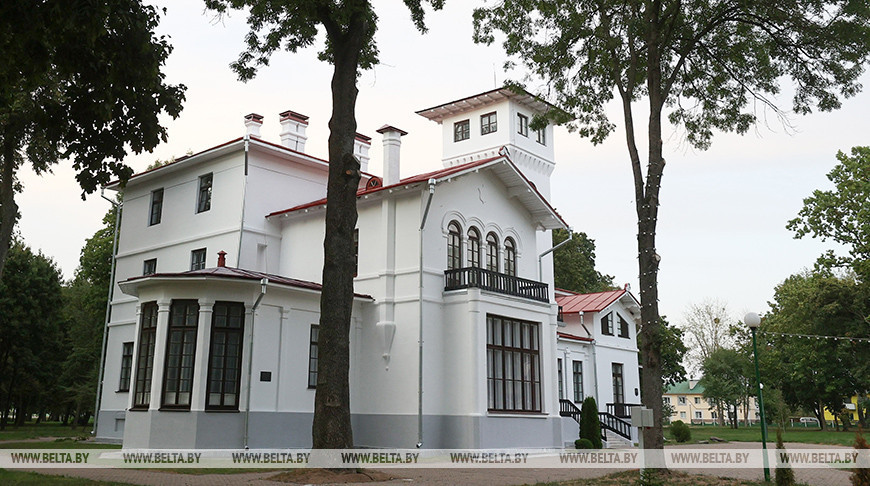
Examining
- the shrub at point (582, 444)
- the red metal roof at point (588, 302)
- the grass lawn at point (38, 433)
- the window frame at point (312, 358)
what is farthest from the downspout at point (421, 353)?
the grass lawn at point (38, 433)

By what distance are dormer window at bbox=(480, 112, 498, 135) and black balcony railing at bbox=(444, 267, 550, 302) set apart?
37.5 ft

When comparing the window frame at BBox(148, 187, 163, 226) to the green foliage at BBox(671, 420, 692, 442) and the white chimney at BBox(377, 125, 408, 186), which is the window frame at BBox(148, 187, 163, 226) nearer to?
the white chimney at BBox(377, 125, 408, 186)

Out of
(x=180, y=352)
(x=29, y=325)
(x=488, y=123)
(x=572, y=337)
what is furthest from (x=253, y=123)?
(x=29, y=325)

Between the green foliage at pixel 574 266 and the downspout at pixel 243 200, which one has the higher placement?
the green foliage at pixel 574 266

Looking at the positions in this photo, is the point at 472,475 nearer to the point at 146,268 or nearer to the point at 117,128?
the point at 117,128

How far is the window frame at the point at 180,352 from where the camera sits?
17.4m

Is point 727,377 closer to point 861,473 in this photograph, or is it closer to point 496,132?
point 496,132

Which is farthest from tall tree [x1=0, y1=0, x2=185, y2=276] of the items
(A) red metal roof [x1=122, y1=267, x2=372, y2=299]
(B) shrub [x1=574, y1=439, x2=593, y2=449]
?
(B) shrub [x1=574, y1=439, x2=593, y2=449]

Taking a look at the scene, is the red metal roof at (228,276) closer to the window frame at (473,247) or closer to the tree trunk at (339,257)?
the tree trunk at (339,257)

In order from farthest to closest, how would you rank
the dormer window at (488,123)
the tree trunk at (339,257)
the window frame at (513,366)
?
the dormer window at (488,123), the window frame at (513,366), the tree trunk at (339,257)

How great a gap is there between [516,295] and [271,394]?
7799mm

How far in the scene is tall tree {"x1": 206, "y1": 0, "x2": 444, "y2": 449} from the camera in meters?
13.0

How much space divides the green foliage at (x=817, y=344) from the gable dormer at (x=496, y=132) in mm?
14682

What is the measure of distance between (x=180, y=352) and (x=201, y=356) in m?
0.64
